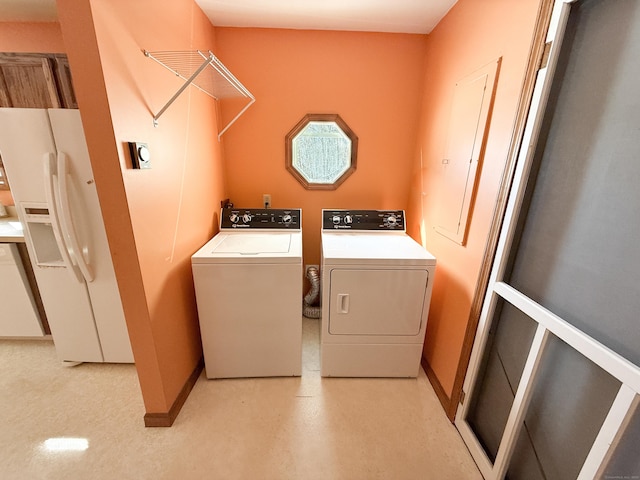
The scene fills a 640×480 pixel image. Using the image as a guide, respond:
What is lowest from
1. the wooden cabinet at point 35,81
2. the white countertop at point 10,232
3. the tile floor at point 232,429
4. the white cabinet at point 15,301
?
the tile floor at point 232,429

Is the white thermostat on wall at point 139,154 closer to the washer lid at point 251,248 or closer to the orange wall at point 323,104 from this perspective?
the washer lid at point 251,248

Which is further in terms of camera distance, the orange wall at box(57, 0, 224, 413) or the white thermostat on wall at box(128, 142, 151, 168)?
the white thermostat on wall at box(128, 142, 151, 168)

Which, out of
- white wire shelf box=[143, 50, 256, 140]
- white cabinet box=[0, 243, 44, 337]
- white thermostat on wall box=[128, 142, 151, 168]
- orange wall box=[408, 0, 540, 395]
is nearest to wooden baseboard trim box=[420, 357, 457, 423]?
orange wall box=[408, 0, 540, 395]

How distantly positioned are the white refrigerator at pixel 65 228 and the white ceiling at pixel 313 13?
1043 millimetres

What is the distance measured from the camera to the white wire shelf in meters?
1.25

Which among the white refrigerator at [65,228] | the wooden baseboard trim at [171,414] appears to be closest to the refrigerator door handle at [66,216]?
the white refrigerator at [65,228]

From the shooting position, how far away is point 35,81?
5.70ft

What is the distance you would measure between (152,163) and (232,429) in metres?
→ 1.57

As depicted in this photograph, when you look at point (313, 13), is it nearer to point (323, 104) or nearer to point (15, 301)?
point (323, 104)

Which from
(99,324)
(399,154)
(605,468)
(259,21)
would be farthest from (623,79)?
(99,324)

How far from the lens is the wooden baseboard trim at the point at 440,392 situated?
5.06 feet

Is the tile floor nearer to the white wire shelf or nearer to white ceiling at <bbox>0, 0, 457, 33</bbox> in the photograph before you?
the white wire shelf

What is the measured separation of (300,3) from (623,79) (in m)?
1.76

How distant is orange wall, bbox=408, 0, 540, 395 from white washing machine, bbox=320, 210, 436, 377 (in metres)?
0.15
